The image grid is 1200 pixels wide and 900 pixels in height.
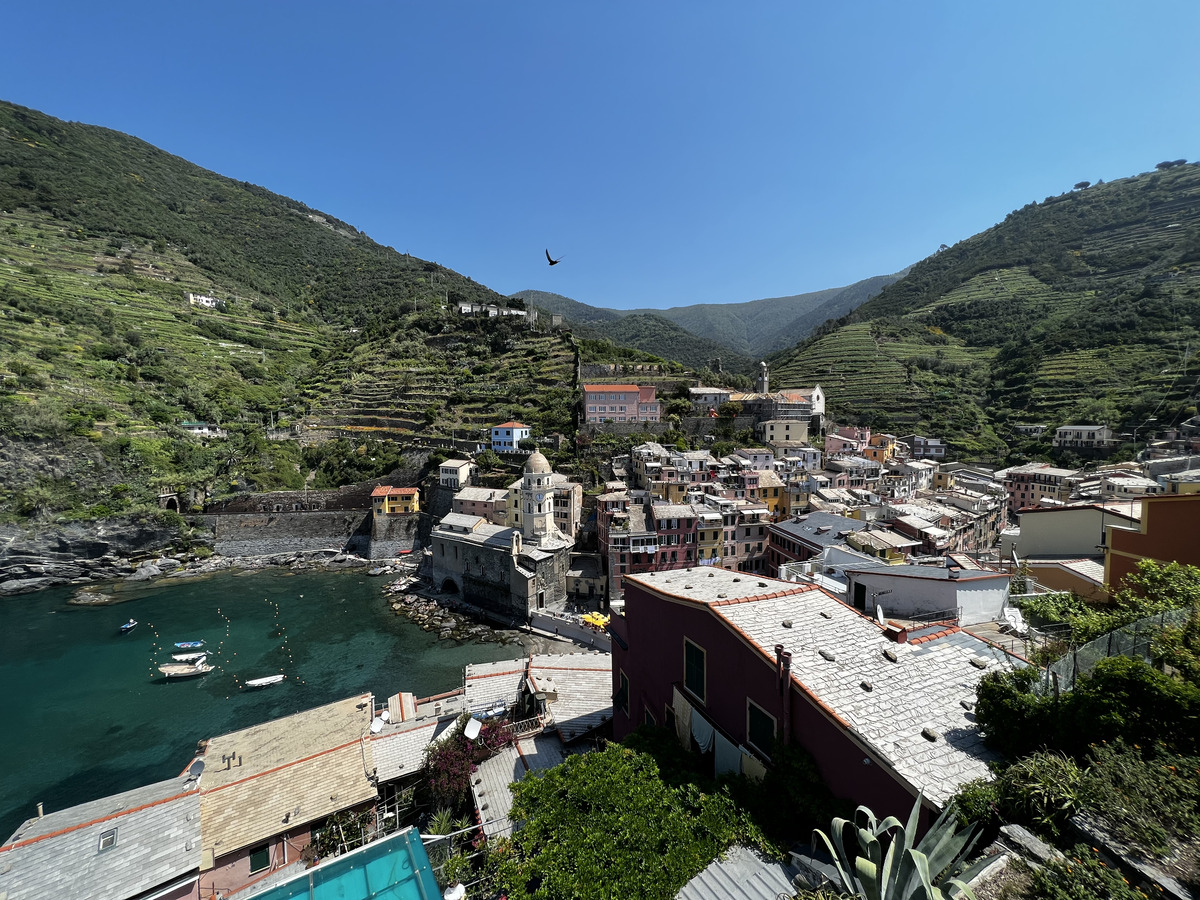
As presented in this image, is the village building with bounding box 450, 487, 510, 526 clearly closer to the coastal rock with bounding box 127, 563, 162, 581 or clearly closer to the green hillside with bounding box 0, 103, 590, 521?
the green hillside with bounding box 0, 103, 590, 521

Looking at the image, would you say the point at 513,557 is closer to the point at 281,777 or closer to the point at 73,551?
the point at 281,777

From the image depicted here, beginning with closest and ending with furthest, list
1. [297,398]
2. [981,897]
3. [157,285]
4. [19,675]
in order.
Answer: [981,897] → [19,675] → [297,398] → [157,285]

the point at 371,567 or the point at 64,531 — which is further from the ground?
the point at 64,531

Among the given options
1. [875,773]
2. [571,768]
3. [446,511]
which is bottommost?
[446,511]

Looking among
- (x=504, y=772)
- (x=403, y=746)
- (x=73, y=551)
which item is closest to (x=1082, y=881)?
(x=504, y=772)

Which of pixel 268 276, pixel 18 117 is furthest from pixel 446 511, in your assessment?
pixel 18 117

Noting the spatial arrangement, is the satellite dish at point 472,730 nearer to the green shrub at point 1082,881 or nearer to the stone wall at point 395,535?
the green shrub at point 1082,881

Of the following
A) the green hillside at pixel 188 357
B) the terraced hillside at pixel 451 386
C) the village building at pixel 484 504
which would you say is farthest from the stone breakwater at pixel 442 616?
the green hillside at pixel 188 357

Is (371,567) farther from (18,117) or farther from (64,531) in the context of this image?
(18,117)
